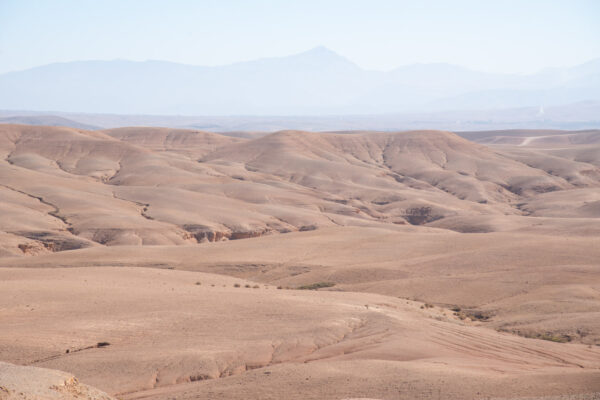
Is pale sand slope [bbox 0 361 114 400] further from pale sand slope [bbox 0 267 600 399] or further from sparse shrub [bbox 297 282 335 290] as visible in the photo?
sparse shrub [bbox 297 282 335 290]

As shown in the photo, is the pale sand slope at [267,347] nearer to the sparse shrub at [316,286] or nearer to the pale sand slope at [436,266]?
the pale sand slope at [436,266]

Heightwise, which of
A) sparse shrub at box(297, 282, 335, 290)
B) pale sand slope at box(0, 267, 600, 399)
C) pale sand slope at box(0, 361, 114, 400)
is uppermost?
pale sand slope at box(0, 361, 114, 400)

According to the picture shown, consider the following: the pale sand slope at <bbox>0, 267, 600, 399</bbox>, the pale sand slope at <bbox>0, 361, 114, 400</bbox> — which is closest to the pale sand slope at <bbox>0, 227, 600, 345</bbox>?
the pale sand slope at <bbox>0, 267, 600, 399</bbox>

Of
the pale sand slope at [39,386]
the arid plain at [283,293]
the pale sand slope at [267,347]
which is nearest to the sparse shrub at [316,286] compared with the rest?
the arid plain at [283,293]

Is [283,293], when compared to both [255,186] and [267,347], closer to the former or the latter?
[267,347]

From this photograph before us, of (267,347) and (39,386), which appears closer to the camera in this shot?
(39,386)

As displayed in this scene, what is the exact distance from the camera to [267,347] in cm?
1455

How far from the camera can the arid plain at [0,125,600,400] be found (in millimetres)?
12148

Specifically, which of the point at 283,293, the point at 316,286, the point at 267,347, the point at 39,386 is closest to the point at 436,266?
the point at 316,286

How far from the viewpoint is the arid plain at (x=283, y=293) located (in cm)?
1215

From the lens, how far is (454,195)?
74562 mm

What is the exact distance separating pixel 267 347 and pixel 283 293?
6974 millimetres

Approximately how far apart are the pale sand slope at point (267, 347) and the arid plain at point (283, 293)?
0.18ft

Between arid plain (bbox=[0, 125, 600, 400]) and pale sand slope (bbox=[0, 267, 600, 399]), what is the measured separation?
0.18ft
